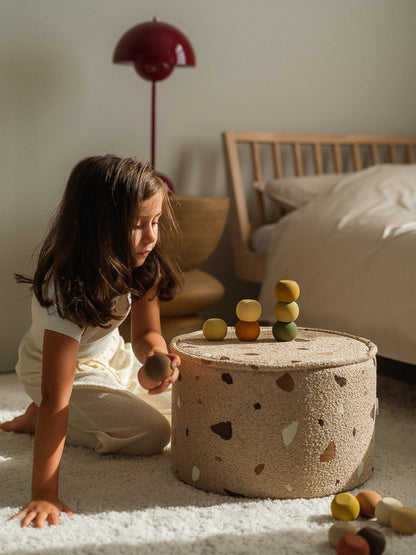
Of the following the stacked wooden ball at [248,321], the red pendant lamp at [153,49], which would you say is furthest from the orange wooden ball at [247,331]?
the red pendant lamp at [153,49]

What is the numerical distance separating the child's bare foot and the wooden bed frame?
107cm

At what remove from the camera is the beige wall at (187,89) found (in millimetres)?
2199

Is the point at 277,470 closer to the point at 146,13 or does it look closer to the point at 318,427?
the point at 318,427

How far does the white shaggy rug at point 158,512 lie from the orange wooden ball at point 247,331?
303mm

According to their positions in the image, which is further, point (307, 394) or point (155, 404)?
point (155, 404)

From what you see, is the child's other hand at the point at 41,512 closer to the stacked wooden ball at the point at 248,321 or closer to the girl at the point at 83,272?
the girl at the point at 83,272

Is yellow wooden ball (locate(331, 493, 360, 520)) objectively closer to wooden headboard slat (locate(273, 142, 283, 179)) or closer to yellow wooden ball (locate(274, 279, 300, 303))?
yellow wooden ball (locate(274, 279, 300, 303))

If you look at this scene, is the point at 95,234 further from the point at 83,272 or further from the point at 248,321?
the point at 248,321

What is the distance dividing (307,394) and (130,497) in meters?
0.37

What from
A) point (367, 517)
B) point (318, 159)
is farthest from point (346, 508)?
point (318, 159)

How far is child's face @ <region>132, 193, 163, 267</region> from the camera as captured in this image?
4.02 ft

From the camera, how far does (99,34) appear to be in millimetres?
2297

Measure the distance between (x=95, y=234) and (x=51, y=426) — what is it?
1.11 feet

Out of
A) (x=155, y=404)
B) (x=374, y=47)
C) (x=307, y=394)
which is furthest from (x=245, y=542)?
(x=374, y=47)
